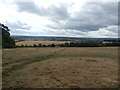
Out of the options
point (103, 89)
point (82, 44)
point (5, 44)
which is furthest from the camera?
point (82, 44)

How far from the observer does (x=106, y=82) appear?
6117mm

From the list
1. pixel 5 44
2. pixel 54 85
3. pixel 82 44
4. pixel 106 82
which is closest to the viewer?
pixel 54 85

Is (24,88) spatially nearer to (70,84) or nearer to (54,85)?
(54,85)

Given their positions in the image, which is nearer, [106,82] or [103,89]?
[103,89]

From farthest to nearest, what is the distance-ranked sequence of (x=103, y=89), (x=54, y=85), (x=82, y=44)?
(x=82, y=44) < (x=54, y=85) < (x=103, y=89)

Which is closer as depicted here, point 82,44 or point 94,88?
point 94,88

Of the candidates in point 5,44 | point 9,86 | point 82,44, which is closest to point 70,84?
point 9,86

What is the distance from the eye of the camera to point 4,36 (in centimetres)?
2812

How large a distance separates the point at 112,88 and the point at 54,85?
7.43 feet

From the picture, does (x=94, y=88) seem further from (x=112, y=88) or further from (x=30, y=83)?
(x=30, y=83)

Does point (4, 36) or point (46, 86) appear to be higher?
point (4, 36)

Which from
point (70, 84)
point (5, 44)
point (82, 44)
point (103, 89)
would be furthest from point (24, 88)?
point (82, 44)

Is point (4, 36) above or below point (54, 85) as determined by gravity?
above

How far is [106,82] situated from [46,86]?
8.57 ft
